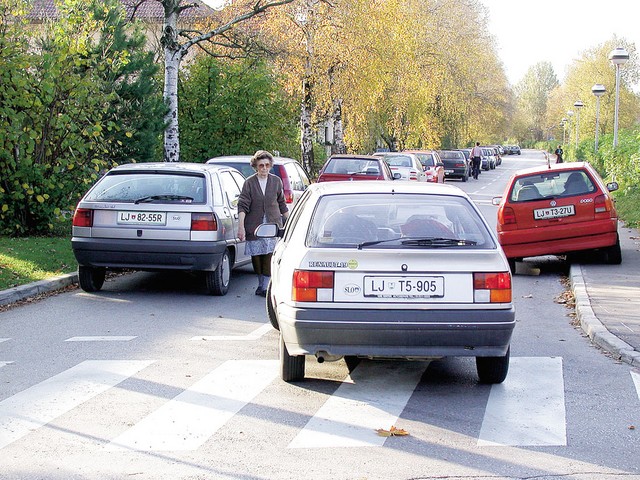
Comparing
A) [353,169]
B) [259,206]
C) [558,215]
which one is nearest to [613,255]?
[558,215]

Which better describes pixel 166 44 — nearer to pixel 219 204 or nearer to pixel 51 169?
pixel 51 169

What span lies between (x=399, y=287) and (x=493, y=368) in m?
1.08

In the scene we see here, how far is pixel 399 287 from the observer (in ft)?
21.8

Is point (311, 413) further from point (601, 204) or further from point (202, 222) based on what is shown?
point (601, 204)

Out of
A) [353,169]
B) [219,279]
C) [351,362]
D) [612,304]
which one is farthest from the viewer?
[353,169]

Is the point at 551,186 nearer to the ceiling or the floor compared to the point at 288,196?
nearer to the ceiling

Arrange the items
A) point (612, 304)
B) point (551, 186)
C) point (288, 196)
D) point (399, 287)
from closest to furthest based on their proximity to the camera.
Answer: point (399, 287) → point (612, 304) → point (551, 186) → point (288, 196)

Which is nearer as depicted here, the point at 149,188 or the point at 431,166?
the point at 149,188

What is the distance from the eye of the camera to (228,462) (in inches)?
209

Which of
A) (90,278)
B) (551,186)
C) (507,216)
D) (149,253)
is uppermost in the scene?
(551,186)

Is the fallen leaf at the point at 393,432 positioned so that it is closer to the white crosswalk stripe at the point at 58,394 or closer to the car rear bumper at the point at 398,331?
the car rear bumper at the point at 398,331

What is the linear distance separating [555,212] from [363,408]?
858 cm

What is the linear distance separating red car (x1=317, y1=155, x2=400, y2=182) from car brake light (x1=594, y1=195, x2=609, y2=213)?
10666mm

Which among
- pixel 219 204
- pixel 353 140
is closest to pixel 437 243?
pixel 219 204
